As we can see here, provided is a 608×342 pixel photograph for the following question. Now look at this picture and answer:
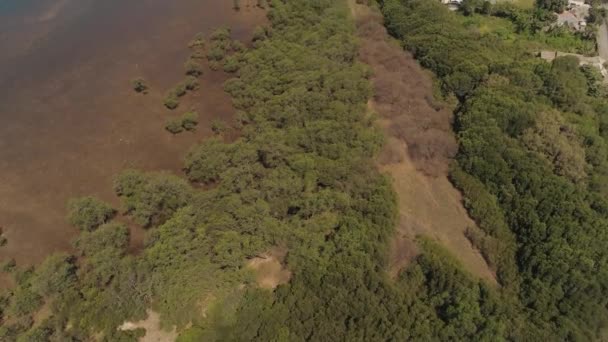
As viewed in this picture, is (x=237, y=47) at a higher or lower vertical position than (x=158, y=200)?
higher

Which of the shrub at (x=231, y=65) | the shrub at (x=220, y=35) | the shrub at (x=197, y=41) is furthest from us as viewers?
the shrub at (x=220, y=35)

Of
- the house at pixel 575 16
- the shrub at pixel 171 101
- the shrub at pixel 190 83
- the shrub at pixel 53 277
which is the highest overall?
the house at pixel 575 16

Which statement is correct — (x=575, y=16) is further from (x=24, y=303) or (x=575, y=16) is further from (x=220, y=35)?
(x=24, y=303)

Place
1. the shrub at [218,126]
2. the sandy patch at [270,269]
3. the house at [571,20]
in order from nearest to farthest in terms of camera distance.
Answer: the sandy patch at [270,269] → the shrub at [218,126] → the house at [571,20]

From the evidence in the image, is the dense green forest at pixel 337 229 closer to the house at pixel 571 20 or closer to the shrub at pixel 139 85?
the shrub at pixel 139 85

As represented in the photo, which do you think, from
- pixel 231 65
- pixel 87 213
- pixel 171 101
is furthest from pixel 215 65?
pixel 87 213

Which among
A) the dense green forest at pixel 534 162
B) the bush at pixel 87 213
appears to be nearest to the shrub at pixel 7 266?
the bush at pixel 87 213
